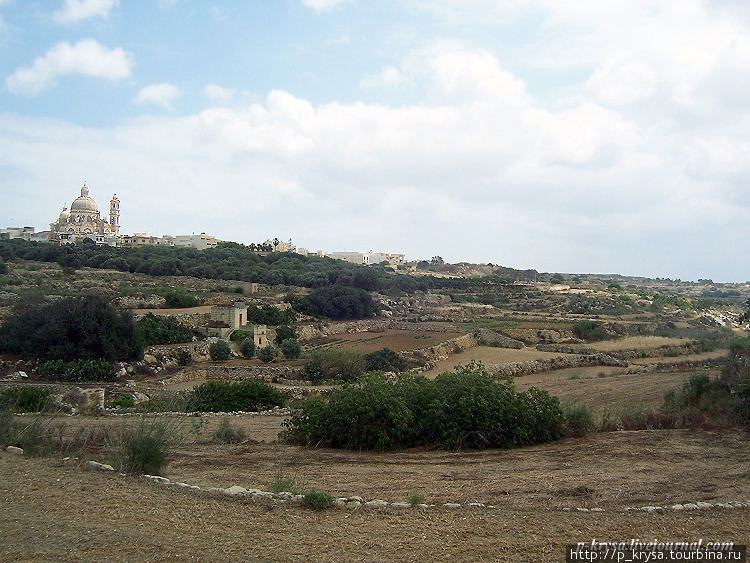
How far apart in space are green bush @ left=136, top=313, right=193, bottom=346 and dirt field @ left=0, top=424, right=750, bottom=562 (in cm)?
2179

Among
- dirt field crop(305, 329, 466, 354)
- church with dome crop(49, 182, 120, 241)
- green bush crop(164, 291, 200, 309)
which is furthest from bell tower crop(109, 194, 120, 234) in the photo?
dirt field crop(305, 329, 466, 354)

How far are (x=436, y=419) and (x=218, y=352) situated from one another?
1985 cm

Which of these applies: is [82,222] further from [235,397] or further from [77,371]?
[235,397]

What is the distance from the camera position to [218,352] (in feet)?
91.2

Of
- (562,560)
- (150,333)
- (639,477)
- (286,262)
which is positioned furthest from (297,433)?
(286,262)

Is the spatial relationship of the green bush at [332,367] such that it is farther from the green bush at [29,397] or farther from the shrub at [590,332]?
the shrub at [590,332]

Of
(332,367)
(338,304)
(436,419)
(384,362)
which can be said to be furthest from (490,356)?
(436,419)

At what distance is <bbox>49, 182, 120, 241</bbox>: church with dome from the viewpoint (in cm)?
8988

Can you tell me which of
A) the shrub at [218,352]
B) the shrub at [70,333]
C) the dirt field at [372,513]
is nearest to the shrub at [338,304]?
the shrub at [218,352]

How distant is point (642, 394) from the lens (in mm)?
18453

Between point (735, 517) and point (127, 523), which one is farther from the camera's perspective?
point (735, 517)

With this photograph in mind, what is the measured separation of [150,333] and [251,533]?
2587 cm

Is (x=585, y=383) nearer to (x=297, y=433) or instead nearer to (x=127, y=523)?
(x=297, y=433)

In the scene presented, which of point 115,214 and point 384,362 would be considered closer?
point 384,362
